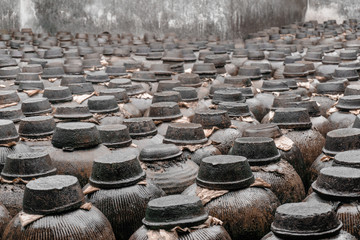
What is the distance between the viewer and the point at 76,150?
4.48 m

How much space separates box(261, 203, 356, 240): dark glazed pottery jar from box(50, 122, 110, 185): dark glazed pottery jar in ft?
6.53

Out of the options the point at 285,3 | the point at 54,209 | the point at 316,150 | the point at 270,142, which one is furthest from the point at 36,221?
the point at 285,3

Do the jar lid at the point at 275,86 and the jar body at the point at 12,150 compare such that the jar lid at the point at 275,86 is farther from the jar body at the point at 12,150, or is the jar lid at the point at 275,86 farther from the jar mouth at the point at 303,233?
the jar mouth at the point at 303,233

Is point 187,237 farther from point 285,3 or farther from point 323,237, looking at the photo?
point 285,3

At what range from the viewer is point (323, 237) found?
8.89 ft

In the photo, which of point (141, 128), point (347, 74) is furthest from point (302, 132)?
point (347, 74)

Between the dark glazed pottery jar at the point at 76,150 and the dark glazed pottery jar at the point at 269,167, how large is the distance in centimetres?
109

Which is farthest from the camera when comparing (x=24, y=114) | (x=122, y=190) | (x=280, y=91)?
(x=280, y=91)

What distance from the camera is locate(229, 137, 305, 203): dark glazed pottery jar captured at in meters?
4.05

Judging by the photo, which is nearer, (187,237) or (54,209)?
(187,237)

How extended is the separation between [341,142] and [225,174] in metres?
1.27

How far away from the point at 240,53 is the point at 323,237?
8.64 metres

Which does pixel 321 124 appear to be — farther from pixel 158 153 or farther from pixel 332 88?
pixel 158 153

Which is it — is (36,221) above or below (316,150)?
above
